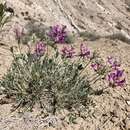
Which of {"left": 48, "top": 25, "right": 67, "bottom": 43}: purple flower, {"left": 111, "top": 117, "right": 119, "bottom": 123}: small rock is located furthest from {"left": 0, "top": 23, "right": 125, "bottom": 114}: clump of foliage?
{"left": 111, "top": 117, "right": 119, "bottom": 123}: small rock

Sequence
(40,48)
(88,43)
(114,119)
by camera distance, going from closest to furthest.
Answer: (114,119) → (40,48) → (88,43)

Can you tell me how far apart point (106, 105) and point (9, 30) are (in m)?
5.81

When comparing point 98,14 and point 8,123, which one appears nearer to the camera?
point 8,123

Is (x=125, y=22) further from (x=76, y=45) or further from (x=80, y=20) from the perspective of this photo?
(x=76, y=45)

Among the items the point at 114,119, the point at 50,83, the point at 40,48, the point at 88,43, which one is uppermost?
the point at 40,48

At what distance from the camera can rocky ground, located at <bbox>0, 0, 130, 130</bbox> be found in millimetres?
5027

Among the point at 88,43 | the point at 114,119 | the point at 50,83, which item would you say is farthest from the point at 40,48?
the point at 88,43

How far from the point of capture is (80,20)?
64.9 feet

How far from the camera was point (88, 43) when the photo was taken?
32.6 feet

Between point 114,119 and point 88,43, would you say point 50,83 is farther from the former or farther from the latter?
point 88,43

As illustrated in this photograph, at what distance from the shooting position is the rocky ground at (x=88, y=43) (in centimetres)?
503

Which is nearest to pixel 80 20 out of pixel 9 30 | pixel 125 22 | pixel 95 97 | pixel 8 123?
pixel 125 22

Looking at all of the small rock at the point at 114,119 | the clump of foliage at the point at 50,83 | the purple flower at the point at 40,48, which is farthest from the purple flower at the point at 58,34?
the small rock at the point at 114,119

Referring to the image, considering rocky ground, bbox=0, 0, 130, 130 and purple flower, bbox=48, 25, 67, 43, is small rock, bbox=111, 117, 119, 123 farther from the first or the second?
purple flower, bbox=48, 25, 67, 43
